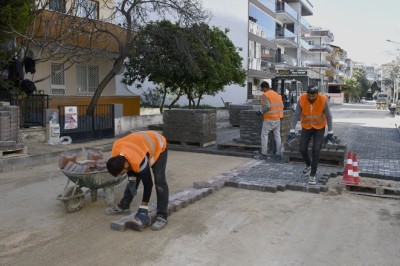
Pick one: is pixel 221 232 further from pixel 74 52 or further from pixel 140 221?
pixel 74 52

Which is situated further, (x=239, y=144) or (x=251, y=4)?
(x=251, y=4)

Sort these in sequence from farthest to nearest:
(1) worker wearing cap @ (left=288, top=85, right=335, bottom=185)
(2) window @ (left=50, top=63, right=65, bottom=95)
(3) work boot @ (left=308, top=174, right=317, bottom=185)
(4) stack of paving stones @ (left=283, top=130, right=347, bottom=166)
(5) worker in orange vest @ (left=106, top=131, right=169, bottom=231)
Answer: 1. (2) window @ (left=50, top=63, right=65, bottom=95)
2. (4) stack of paving stones @ (left=283, top=130, right=347, bottom=166)
3. (1) worker wearing cap @ (left=288, top=85, right=335, bottom=185)
4. (3) work boot @ (left=308, top=174, right=317, bottom=185)
5. (5) worker in orange vest @ (left=106, top=131, right=169, bottom=231)

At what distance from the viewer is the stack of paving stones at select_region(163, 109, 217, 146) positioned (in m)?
12.2

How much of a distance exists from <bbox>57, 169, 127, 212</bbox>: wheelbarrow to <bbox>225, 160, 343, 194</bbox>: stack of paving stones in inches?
96.1

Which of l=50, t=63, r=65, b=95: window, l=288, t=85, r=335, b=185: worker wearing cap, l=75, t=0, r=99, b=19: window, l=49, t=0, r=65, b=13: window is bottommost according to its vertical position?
l=288, t=85, r=335, b=185: worker wearing cap

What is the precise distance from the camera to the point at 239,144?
1174 centimetres

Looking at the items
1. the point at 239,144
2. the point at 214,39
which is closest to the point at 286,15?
the point at 214,39

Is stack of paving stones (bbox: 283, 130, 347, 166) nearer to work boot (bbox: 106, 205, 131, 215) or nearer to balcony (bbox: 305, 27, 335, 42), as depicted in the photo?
work boot (bbox: 106, 205, 131, 215)

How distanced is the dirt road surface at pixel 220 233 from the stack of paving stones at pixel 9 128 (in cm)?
204

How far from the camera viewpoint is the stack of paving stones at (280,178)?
7.41 m

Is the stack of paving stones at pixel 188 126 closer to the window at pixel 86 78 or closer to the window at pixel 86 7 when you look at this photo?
the window at pixel 86 7

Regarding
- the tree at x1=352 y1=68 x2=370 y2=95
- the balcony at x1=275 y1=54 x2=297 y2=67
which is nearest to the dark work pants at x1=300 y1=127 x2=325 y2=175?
the balcony at x1=275 y1=54 x2=297 y2=67

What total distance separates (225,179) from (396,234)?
3.27 metres

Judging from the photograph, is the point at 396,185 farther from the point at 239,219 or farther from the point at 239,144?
the point at 239,144
